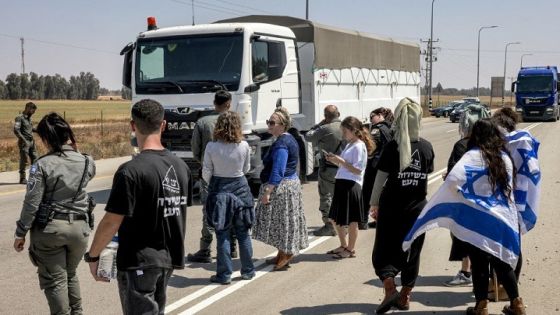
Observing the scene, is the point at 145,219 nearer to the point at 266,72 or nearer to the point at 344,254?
the point at 344,254

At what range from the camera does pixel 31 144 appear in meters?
14.4

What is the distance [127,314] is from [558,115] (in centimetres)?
4679

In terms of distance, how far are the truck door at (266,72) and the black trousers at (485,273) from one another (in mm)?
6605

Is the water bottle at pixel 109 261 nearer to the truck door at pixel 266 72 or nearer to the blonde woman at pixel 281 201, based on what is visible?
the blonde woman at pixel 281 201

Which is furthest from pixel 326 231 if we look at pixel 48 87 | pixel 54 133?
pixel 48 87

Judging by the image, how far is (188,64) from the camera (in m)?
11.3

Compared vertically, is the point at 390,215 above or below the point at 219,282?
above

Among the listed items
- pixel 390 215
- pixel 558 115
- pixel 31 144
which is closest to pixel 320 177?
pixel 390 215

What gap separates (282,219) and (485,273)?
2307 mm

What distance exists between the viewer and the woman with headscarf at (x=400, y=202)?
5.53 meters

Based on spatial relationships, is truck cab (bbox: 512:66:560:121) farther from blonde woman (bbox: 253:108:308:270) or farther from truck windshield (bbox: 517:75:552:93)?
blonde woman (bbox: 253:108:308:270)

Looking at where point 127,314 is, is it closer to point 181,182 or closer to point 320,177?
point 181,182

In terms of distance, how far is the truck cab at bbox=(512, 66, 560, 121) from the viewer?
134 ft

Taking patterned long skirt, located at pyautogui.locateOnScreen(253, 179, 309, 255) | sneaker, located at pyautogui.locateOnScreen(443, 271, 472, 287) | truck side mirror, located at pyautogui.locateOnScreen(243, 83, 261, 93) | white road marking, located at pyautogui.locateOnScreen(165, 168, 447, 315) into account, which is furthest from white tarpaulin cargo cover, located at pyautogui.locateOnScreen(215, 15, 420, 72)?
sneaker, located at pyautogui.locateOnScreen(443, 271, 472, 287)
